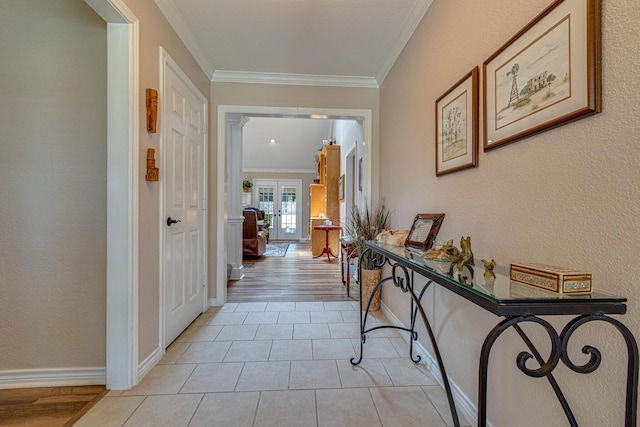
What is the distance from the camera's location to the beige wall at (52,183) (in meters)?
1.56

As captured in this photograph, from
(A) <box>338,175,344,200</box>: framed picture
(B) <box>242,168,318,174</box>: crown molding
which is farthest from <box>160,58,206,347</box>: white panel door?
(B) <box>242,168,318,174</box>: crown molding

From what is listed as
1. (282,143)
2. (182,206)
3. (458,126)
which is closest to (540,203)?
(458,126)

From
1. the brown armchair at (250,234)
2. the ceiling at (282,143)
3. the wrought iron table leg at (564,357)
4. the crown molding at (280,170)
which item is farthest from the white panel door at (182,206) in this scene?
the crown molding at (280,170)

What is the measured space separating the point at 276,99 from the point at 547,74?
2.43m

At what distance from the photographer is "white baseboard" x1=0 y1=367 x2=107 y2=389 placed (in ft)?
5.16

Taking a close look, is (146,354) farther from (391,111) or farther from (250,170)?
(250,170)

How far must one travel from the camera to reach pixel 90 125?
1.59 m

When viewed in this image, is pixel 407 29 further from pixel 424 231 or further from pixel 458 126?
pixel 424 231

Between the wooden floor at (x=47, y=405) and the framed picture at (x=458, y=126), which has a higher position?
the framed picture at (x=458, y=126)

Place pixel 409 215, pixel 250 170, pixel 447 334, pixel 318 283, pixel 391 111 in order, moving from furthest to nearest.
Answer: pixel 250 170
pixel 318 283
pixel 391 111
pixel 409 215
pixel 447 334

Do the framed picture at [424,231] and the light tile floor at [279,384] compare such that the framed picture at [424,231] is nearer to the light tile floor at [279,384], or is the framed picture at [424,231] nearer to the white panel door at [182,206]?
the light tile floor at [279,384]

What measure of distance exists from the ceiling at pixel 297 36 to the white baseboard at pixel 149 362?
2238 mm

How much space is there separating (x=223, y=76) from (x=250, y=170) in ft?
21.4

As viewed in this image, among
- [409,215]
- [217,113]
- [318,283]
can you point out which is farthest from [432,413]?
[217,113]
